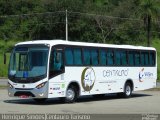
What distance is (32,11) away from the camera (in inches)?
3720

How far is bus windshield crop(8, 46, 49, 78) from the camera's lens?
22922 millimetres

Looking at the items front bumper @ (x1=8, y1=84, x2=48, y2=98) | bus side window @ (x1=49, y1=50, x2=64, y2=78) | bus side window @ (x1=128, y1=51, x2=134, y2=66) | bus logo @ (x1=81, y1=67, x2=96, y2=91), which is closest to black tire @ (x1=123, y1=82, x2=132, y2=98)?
bus side window @ (x1=128, y1=51, x2=134, y2=66)

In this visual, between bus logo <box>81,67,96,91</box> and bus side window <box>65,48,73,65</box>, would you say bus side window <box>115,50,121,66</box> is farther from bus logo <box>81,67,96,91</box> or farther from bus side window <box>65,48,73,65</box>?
bus side window <box>65,48,73,65</box>

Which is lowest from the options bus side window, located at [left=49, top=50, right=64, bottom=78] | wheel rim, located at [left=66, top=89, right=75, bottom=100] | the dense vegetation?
wheel rim, located at [left=66, top=89, right=75, bottom=100]

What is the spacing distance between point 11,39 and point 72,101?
222ft

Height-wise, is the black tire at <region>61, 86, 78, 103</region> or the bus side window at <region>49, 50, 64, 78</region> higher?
the bus side window at <region>49, 50, 64, 78</region>

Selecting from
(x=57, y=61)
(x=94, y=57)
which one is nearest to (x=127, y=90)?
(x=94, y=57)

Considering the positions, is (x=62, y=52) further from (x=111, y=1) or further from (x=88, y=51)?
(x=111, y=1)

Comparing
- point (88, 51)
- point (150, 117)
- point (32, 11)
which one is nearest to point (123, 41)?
point (32, 11)

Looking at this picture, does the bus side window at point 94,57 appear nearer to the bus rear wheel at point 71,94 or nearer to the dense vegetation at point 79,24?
the bus rear wheel at point 71,94

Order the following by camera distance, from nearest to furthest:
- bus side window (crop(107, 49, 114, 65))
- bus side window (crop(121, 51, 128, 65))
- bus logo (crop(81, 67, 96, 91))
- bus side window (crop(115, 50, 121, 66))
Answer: bus logo (crop(81, 67, 96, 91))
bus side window (crop(107, 49, 114, 65))
bus side window (crop(115, 50, 121, 66))
bus side window (crop(121, 51, 128, 65))

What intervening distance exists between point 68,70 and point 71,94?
1.19m

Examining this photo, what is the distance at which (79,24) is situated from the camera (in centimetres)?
8306

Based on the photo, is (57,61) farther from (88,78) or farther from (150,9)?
(150,9)
